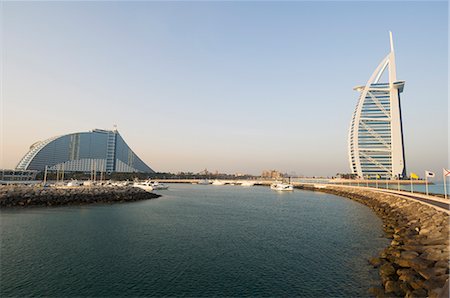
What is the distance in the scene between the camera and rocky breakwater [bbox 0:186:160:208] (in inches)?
1673

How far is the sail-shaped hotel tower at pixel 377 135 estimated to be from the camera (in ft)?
479

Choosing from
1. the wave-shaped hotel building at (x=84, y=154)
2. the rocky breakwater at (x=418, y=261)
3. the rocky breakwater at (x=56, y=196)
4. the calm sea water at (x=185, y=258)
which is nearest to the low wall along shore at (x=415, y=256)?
the rocky breakwater at (x=418, y=261)

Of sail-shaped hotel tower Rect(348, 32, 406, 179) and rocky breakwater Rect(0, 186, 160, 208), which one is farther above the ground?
sail-shaped hotel tower Rect(348, 32, 406, 179)

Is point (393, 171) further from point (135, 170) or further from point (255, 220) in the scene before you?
point (135, 170)

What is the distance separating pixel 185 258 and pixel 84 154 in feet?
566

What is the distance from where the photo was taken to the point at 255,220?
32062 millimetres

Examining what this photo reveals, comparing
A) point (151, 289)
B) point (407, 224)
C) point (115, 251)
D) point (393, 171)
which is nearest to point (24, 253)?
point (115, 251)

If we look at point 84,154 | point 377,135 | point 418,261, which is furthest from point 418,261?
point 84,154

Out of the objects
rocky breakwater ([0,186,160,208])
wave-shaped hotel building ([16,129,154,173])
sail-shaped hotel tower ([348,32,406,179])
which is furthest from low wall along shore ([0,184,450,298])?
wave-shaped hotel building ([16,129,154,173])

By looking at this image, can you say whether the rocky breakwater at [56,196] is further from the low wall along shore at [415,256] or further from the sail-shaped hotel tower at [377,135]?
the sail-shaped hotel tower at [377,135]

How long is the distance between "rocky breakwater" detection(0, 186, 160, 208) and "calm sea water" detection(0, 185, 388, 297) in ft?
54.2

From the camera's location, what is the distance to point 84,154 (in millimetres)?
164750

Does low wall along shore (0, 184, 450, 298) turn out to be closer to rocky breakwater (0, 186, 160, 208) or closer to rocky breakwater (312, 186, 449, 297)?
rocky breakwater (312, 186, 449, 297)

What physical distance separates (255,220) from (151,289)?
21041 mm
